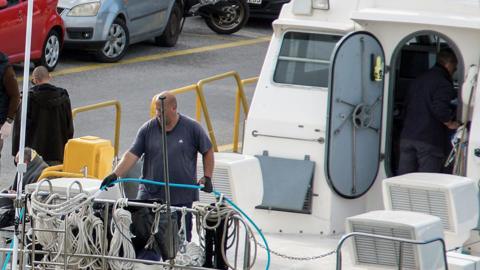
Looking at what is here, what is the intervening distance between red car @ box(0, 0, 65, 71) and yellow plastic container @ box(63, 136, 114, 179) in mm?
7626

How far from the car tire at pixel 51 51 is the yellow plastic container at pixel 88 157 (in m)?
9.02

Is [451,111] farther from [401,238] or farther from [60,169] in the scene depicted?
[60,169]

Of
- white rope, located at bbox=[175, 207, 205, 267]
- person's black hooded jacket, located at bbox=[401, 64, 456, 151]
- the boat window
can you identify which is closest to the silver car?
the boat window

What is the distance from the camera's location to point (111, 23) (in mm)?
22891

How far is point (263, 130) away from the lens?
13.5 meters

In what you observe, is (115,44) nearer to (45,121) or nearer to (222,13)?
(222,13)

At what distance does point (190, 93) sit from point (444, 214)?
32.4ft

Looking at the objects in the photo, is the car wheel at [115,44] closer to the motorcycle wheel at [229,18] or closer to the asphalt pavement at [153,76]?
the asphalt pavement at [153,76]

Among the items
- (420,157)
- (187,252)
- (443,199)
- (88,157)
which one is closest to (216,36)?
(420,157)

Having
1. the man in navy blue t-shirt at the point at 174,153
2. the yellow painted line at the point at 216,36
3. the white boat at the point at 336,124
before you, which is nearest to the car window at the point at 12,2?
the yellow painted line at the point at 216,36

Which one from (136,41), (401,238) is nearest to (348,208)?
(401,238)

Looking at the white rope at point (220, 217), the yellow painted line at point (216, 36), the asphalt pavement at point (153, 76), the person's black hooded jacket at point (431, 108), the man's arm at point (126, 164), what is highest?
the person's black hooded jacket at point (431, 108)

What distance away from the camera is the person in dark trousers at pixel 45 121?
14602mm

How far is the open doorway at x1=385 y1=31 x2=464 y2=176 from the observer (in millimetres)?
13500
